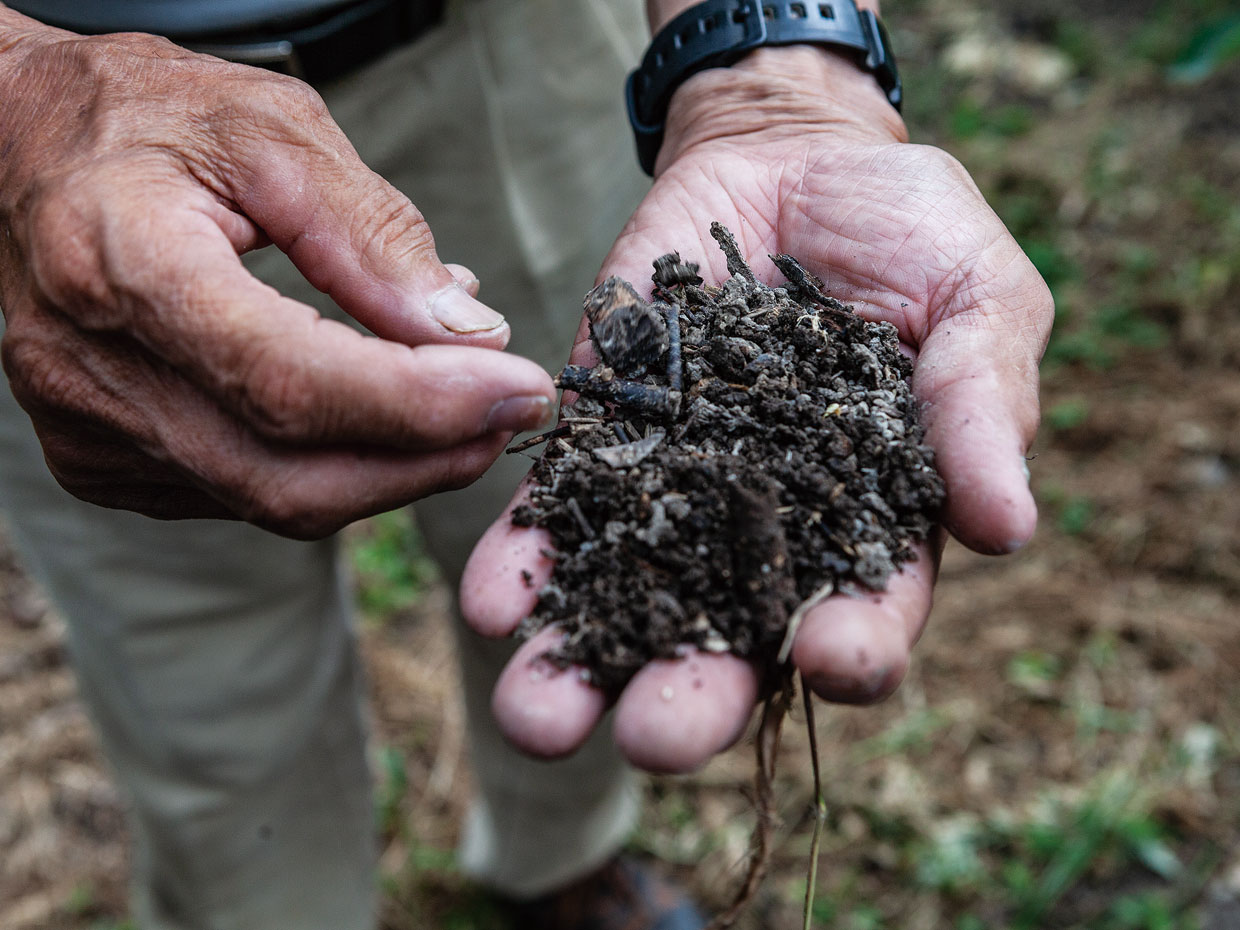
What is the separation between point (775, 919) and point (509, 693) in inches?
72.7

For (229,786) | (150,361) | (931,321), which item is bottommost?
(229,786)

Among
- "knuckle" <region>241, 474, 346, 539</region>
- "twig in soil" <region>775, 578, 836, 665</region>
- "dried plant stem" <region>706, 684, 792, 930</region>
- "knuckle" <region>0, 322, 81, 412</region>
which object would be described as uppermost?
"knuckle" <region>0, 322, 81, 412</region>

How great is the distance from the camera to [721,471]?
1537 millimetres

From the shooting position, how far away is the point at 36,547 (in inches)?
79.2

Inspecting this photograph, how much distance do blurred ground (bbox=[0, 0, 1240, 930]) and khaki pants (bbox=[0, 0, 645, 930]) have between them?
684 mm

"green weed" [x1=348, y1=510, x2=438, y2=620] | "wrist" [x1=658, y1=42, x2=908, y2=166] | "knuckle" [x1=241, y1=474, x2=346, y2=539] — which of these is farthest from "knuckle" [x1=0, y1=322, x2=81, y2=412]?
"green weed" [x1=348, y1=510, x2=438, y2=620]

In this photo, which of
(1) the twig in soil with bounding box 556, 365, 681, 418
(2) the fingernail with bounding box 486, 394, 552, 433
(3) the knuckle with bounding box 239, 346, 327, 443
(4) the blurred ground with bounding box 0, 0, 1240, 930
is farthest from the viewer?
(4) the blurred ground with bounding box 0, 0, 1240, 930

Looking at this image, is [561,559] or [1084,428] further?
[1084,428]

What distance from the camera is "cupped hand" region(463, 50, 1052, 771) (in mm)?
1311

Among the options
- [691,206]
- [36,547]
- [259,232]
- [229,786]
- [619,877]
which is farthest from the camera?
[619,877]

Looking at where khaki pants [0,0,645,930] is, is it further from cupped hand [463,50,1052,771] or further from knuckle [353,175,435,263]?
knuckle [353,175,435,263]

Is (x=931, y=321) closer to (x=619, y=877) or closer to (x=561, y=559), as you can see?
(x=561, y=559)

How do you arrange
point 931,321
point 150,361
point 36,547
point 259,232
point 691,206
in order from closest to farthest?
point 150,361, point 259,232, point 931,321, point 691,206, point 36,547

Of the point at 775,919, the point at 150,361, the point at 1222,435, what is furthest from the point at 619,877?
→ the point at 1222,435
